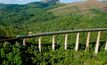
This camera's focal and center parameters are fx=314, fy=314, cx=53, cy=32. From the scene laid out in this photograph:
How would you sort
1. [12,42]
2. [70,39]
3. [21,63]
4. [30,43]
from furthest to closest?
1. [70,39]
2. [30,43]
3. [12,42]
4. [21,63]

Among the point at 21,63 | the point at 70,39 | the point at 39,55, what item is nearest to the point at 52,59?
the point at 39,55

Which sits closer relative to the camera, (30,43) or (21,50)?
(21,50)

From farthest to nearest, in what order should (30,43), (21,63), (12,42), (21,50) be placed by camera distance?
(30,43) → (12,42) → (21,50) → (21,63)

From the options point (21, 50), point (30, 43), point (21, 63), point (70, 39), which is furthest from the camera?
point (70, 39)

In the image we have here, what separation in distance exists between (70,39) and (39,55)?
3158 cm

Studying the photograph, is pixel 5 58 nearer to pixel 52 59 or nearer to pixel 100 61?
pixel 52 59

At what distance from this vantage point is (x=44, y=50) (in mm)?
87750

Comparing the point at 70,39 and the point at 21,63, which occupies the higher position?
the point at 21,63

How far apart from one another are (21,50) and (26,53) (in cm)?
155

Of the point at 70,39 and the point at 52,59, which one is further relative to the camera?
the point at 70,39

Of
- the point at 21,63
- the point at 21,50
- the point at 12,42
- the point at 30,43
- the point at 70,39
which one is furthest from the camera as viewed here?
the point at 70,39

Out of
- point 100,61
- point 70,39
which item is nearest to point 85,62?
point 100,61

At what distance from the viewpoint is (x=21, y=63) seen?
237 feet

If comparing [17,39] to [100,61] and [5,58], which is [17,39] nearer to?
[5,58]
